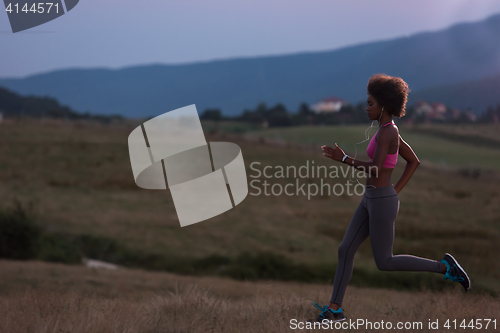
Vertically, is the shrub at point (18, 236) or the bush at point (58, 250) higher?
the shrub at point (18, 236)

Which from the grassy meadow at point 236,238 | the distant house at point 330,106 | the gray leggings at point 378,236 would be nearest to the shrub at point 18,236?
the grassy meadow at point 236,238

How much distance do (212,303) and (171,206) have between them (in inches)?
1340

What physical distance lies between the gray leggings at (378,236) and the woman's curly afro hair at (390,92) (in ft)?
2.16

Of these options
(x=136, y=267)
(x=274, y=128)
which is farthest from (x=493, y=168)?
(x=136, y=267)

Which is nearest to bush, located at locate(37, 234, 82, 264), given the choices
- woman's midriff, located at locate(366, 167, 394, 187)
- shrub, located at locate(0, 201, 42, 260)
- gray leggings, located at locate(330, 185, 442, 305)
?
shrub, located at locate(0, 201, 42, 260)

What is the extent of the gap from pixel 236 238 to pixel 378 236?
84.2 ft

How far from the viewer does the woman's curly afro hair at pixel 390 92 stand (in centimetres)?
376

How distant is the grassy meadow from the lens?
13.4 ft

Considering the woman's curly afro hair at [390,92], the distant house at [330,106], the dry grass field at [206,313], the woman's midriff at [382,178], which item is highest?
the woman's curly afro hair at [390,92]

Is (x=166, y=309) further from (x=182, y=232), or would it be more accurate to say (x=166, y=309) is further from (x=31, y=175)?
(x=31, y=175)

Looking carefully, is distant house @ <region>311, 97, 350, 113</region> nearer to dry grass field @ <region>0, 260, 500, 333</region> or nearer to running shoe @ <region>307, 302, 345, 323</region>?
dry grass field @ <region>0, 260, 500, 333</region>

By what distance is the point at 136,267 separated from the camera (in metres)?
23.8

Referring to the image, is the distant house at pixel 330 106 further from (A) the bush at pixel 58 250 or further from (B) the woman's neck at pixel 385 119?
(B) the woman's neck at pixel 385 119

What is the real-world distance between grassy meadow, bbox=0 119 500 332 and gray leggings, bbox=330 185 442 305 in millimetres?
440
